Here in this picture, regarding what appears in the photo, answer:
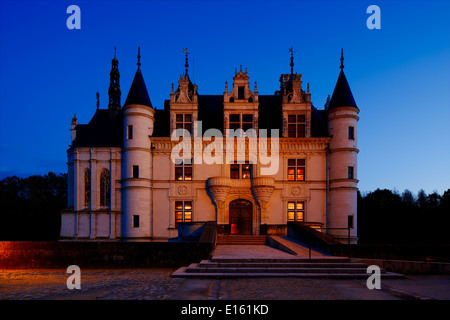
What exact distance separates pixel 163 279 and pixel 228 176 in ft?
53.0

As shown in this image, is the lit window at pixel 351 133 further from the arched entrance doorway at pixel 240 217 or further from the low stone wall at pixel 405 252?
the low stone wall at pixel 405 252

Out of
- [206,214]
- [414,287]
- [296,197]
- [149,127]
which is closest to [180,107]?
[149,127]

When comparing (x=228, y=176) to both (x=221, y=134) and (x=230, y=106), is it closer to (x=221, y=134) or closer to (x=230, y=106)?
(x=221, y=134)

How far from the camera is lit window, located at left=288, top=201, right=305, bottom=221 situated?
2779 centimetres

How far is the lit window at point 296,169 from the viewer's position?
92.1ft

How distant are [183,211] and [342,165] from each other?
1400 centimetres

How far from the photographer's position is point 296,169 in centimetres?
2809

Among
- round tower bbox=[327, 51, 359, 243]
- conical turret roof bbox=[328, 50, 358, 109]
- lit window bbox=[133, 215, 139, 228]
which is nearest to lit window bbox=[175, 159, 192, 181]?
lit window bbox=[133, 215, 139, 228]

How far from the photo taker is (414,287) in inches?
420

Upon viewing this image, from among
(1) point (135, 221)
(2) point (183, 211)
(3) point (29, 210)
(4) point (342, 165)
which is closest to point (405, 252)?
(4) point (342, 165)

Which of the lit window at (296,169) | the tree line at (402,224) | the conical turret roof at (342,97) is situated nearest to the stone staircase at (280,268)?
the lit window at (296,169)

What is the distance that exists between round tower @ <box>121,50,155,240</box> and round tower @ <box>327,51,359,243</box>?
15505 millimetres

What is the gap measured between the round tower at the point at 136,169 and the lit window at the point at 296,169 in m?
12.1
